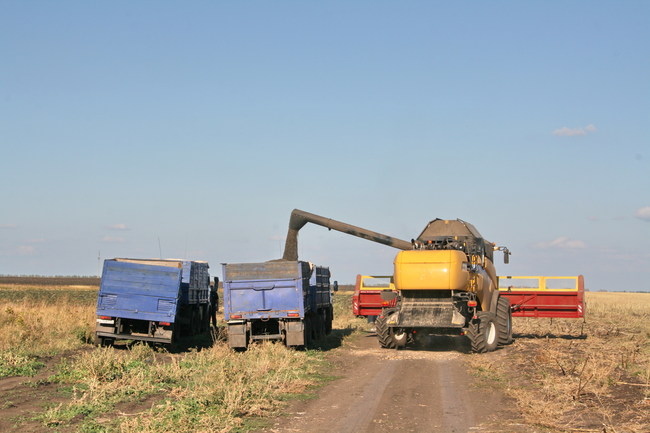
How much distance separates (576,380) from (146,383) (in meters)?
8.26

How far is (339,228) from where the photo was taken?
105 ft

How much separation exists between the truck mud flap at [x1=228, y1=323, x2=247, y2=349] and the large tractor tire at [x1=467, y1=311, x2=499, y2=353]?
21.3ft

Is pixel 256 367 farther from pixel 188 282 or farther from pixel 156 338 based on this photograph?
pixel 188 282

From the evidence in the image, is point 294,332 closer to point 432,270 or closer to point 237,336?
point 237,336

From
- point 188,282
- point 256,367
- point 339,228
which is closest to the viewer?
point 256,367

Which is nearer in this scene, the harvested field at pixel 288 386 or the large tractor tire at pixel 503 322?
the harvested field at pixel 288 386

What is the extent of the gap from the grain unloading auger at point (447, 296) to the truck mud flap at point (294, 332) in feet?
8.36

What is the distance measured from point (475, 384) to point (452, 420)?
3.93 meters

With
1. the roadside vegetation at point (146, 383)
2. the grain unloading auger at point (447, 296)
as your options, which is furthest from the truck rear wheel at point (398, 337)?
the roadside vegetation at point (146, 383)

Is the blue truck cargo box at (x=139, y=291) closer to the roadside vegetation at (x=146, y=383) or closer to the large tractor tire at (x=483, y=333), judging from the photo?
the roadside vegetation at (x=146, y=383)

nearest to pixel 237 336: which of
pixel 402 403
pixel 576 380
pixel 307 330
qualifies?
pixel 307 330

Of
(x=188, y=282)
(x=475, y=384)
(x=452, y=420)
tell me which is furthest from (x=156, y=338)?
(x=452, y=420)

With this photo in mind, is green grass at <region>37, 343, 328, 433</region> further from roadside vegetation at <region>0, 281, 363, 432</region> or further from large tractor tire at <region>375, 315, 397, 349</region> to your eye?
large tractor tire at <region>375, 315, 397, 349</region>

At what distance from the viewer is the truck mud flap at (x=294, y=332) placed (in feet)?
67.6
